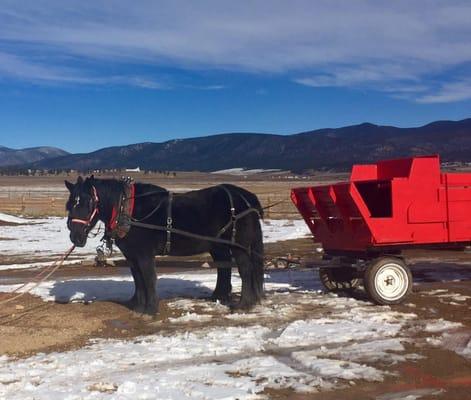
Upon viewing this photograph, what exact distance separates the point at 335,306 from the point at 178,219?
2.67 metres

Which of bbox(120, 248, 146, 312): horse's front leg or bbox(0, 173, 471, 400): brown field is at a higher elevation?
bbox(120, 248, 146, 312): horse's front leg

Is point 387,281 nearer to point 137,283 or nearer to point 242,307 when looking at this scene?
point 242,307

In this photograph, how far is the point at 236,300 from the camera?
32.8ft

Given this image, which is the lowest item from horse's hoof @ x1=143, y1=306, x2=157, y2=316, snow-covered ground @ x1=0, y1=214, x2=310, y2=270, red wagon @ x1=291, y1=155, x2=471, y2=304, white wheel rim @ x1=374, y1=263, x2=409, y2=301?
snow-covered ground @ x1=0, y1=214, x2=310, y2=270

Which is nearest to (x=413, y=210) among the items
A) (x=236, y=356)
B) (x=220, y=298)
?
(x=220, y=298)

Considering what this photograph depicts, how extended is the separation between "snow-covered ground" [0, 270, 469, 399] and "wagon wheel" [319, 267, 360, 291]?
2.24 feet

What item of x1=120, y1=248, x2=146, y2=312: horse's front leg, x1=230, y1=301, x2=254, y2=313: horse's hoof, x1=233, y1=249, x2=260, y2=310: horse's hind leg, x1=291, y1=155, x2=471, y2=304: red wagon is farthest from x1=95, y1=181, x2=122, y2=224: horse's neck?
x1=291, y1=155, x2=471, y2=304: red wagon

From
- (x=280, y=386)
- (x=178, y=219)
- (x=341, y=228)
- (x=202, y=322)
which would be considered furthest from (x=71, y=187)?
(x=280, y=386)

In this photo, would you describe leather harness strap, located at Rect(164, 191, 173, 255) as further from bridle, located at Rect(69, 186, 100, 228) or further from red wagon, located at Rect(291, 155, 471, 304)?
red wagon, located at Rect(291, 155, 471, 304)

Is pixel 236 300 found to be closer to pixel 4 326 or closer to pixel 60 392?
pixel 4 326

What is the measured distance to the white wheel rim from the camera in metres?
9.25

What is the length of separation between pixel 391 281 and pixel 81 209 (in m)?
4.69

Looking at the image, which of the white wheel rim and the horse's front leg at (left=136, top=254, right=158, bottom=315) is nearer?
the horse's front leg at (left=136, top=254, right=158, bottom=315)

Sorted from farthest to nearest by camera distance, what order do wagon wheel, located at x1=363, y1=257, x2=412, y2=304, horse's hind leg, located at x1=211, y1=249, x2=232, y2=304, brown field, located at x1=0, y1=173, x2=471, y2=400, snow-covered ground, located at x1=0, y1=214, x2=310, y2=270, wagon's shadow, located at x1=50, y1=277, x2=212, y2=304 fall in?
snow-covered ground, located at x1=0, y1=214, x2=310, y2=270, wagon's shadow, located at x1=50, y1=277, x2=212, y2=304, horse's hind leg, located at x1=211, y1=249, x2=232, y2=304, wagon wheel, located at x1=363, y1=257, x2=412, y2=304, brown field, located at x1=0, y1=173, x2=471, y2=400
